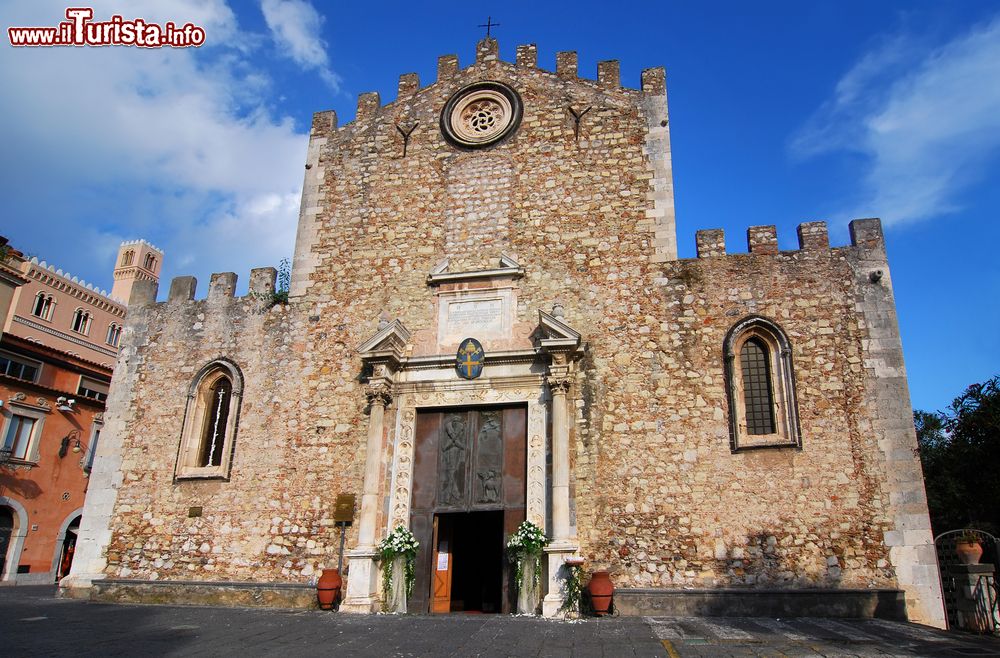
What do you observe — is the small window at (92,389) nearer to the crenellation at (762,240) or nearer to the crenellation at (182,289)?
the crenellation at (182,289)

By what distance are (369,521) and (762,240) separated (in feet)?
28.4

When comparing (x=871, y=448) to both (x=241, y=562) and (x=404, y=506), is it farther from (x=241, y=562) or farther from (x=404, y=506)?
(x=241, y=562)

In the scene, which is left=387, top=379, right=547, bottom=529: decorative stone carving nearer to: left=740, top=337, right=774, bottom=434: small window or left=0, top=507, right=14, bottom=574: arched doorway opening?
left=740, top=337, right=774, bottom=434: small window

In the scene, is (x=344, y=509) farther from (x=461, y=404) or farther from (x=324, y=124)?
(x=324, y=124)

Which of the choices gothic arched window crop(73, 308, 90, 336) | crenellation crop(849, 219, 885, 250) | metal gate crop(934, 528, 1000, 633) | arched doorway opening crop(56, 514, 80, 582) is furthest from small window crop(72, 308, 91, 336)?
metal gate crop(934, 528, 1000, 633)

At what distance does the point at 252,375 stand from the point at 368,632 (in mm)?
6790

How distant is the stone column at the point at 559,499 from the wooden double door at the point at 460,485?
0.71m

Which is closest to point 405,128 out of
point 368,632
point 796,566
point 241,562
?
point 241,562

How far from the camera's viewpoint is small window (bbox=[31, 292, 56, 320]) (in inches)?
1469

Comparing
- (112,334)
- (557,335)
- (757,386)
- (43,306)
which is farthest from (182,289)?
(112,334)

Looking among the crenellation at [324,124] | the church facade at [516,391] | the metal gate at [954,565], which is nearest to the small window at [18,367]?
the church facade at [516,391]

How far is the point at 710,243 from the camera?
513 inches

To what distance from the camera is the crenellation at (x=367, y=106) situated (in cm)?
1591

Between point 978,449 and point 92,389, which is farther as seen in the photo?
point 92,389
